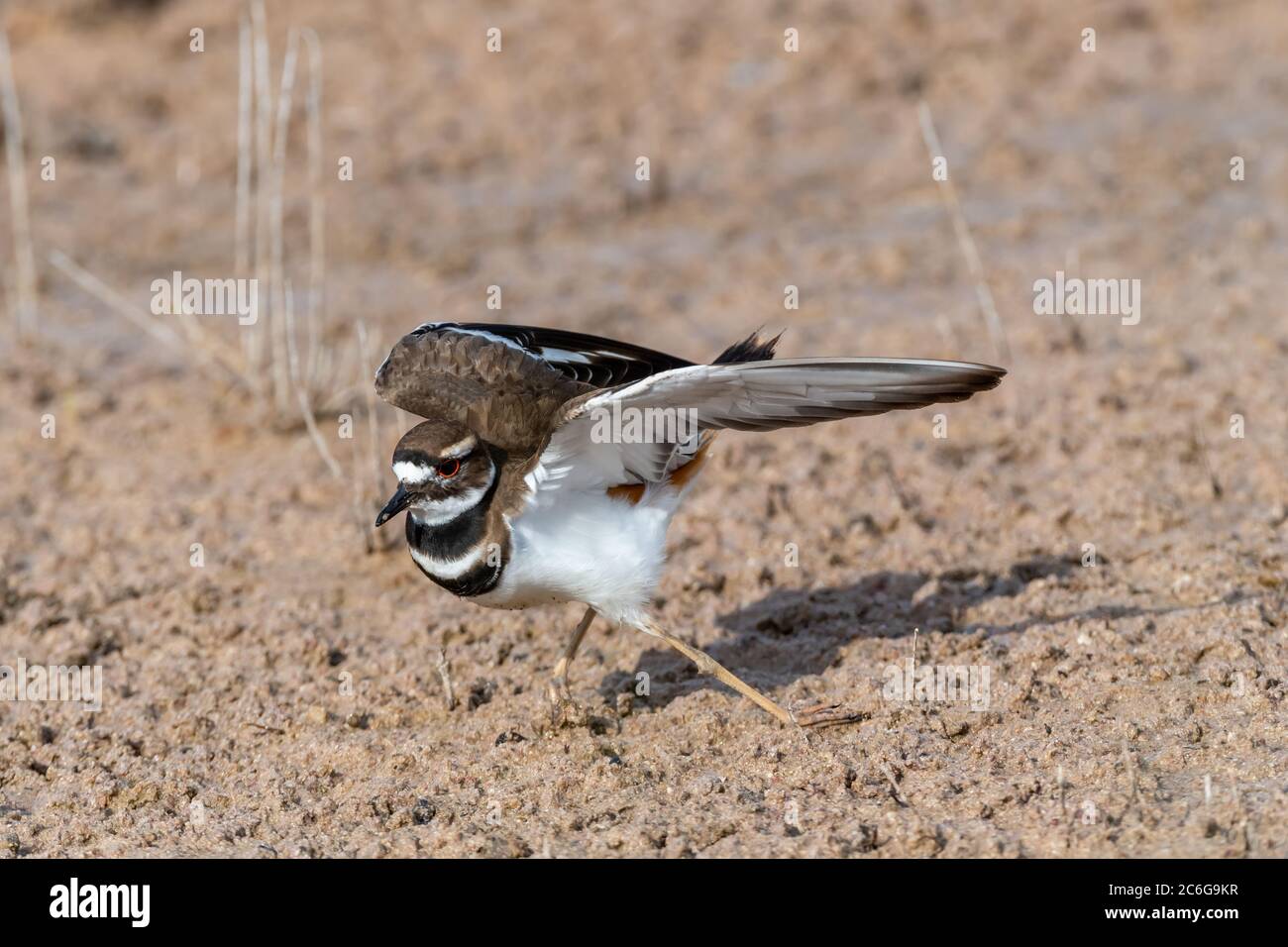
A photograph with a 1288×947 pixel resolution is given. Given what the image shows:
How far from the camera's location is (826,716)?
6023 millimetres

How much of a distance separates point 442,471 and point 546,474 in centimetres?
41

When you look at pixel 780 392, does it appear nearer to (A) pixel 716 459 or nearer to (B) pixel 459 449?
(B) pixel 459 449

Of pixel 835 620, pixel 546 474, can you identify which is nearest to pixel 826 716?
pixel 835 620

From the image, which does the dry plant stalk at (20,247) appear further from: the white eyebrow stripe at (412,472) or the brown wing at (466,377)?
the white eyebrow stripe at (412,472)

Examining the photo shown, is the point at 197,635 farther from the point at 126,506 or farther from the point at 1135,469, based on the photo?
the point at 1135,469

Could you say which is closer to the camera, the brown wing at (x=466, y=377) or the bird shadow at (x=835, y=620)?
the brown wing at (x=466, y=377)

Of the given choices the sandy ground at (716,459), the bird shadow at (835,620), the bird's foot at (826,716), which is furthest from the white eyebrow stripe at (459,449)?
the bird's foot at (826,716)

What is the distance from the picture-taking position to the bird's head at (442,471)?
597 cm

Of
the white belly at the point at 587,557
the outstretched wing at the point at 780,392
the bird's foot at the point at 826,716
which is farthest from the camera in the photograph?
the bird's foot at the point at 826,716

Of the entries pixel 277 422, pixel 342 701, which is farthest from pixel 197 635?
pixel 277 422

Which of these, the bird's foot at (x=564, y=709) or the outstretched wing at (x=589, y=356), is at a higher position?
the outstretched wing at (x=589, y=356)

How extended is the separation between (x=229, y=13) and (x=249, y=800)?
10.9 meters

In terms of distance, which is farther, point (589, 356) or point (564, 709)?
point (589, 356)

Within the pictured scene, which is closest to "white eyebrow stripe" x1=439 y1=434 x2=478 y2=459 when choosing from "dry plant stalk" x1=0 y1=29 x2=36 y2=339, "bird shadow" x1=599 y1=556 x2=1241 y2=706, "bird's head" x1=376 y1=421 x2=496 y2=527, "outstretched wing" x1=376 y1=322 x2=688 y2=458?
"bird's head" x1=376 y1=421 x2=496 y2=527
